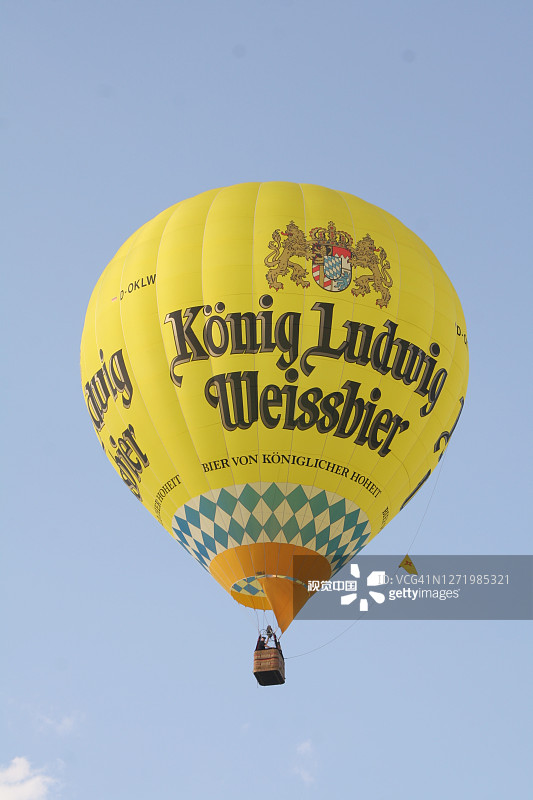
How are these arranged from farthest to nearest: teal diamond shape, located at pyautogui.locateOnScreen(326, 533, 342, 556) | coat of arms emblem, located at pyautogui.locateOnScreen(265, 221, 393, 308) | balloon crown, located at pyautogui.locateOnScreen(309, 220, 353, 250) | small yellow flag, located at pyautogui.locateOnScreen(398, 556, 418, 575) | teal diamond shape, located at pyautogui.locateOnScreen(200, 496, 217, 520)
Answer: small yellow flag, located at pyautogui.locateOnScreen(398, 556, 418, 575), balloon crown, located at pyautogui.locateOnScreen(309, 220, 353, 250), teal diamond shape, located at pyautogui.locateOnScreen(326, 533, 342, 556), teal diamond shape, located at pyautogui.locateOnScreen(200, 496, 217, 520), coat of arms emblem, located at pyautogui.locateOnScreen(265, 221, 393, 308)

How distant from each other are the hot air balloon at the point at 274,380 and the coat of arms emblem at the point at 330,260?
1.0 inches

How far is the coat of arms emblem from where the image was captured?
2259 cm

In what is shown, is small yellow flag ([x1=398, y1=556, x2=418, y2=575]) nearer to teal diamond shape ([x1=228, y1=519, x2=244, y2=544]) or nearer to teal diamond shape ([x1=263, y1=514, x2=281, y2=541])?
teal diamond shape ([x1=263, y1=514, x2=281, y2=541])

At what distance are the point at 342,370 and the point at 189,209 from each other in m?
4.52

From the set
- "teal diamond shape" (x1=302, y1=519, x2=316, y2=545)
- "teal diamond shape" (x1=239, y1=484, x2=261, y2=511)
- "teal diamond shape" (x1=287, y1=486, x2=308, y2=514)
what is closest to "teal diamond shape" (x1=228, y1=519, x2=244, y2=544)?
"teal diamond shape" (x1=239, y1=484, x2=261, y2=511)

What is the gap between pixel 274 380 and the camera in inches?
874

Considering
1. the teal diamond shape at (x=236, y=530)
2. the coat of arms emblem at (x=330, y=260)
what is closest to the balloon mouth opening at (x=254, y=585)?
the teal diamond shape at (x=236, y=530)

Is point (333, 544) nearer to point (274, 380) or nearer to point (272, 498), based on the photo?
point (272, 498)

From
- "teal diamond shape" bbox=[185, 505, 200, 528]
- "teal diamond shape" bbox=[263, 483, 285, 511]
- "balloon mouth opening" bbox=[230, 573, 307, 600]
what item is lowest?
"balloon mouth opening" bbox=[230, 573, 307, 600]

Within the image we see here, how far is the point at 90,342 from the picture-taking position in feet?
80.1

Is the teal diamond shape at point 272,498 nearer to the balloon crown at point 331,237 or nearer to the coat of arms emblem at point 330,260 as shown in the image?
the coat of arms emblem at point 330,260

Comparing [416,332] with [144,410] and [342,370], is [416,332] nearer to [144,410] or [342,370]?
[342,370]

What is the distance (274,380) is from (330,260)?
2466 mm

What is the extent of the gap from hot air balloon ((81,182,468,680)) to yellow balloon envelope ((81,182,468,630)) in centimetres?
3
